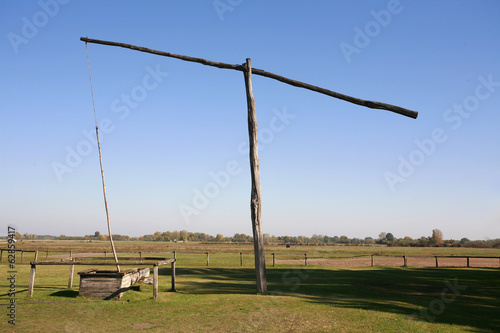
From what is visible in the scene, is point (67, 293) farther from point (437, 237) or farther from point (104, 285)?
point (437, 237)

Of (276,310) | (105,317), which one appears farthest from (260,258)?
(105,317)

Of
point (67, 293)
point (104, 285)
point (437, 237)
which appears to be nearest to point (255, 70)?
point (104, 285)

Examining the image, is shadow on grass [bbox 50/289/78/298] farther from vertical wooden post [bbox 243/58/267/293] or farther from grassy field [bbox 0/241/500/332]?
vertical wooden post [bbox 243/58/267/293]

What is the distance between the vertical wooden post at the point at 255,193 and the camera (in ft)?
37.2

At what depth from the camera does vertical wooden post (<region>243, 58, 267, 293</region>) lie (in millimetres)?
11328

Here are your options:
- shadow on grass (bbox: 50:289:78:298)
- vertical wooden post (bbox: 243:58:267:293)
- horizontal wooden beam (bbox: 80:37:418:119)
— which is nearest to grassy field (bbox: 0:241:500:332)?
shadow on grass (bbox: 50:289:78:298)

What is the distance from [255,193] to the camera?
38.3ft

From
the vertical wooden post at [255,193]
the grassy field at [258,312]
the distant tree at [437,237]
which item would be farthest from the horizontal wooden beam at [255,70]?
the distant tree at [437,237]

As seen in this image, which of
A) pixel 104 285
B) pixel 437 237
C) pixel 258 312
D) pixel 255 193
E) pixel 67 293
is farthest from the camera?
pixel 437 237

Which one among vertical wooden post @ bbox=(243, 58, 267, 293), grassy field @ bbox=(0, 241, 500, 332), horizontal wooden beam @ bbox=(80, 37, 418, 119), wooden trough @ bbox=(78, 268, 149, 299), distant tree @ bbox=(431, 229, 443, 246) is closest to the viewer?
grassy field @ bbox=(0, 241, 500, 332)

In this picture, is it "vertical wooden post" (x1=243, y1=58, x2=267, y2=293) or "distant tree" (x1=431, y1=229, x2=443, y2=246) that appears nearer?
"vertical wooden post" (x1=243, y1=58, x2=267, y2=293)

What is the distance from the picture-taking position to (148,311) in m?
9.33

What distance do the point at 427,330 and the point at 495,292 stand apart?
894cm

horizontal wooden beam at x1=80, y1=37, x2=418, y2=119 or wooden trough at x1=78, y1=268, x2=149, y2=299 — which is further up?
horizontal wooden beam at x1=80, y1=37, x2=418, y2=119
